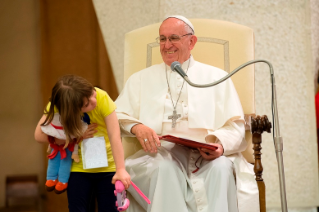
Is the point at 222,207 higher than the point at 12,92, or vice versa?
the point at 12,92

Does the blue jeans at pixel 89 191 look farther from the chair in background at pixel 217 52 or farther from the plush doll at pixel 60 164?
the chair in background at pixel 217 52

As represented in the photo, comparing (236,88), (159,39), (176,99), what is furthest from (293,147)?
(159,39)

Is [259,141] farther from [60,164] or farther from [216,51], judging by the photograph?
[60,164]

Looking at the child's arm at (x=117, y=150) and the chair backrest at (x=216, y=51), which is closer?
the child's arm at (x=117, y=150)

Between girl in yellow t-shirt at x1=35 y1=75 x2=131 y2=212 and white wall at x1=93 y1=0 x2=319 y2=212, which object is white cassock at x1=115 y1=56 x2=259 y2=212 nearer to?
girl in yellow t-shirt at x1=35 y1=75 x2=131 y2=212

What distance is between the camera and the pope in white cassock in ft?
7.68

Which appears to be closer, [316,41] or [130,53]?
[130,53]

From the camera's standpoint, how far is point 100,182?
2572 mm

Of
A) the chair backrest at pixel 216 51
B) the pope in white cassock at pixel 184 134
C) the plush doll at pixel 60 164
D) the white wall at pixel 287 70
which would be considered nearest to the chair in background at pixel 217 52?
the chair backrest at pixel 216 51

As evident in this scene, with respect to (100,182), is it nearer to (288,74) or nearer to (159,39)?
(159,39)

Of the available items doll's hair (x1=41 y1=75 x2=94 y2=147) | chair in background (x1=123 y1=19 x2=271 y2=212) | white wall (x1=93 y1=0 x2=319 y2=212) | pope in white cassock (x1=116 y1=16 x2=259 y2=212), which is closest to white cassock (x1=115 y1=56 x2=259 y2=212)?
pope in white cassock (x1=116 y1=16 x2=259 y2=212)

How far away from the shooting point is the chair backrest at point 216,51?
2.97 m

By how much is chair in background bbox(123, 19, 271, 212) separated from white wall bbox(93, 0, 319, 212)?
35.1 inches

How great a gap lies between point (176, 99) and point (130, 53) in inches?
23.1
